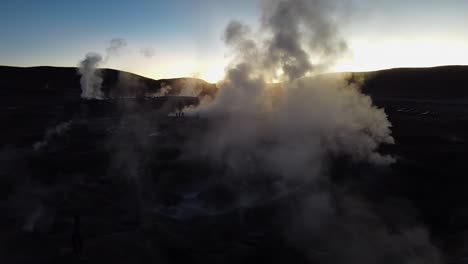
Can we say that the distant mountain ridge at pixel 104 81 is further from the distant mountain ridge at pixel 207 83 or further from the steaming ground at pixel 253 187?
the steaming ground at pixel 253 187

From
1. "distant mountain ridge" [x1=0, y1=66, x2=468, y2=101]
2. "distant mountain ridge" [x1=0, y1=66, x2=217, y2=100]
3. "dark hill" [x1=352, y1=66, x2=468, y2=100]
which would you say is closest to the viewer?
"dark hill" [x1=352, y1=66, x2=468, y2=100]

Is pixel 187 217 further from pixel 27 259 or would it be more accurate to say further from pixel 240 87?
pixel 240 87

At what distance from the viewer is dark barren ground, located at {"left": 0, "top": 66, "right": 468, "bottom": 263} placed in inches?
651

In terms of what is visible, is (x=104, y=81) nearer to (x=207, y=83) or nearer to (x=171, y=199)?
(x=207, y=83)

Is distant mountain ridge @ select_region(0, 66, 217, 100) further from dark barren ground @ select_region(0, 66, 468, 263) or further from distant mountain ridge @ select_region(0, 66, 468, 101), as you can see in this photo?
dark barren ground @ select_region(0, 66, 468, 263)

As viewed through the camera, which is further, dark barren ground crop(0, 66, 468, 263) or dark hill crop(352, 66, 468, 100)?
dark hill crop(352, 66, 468, 100)

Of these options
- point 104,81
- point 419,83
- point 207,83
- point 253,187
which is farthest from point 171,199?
point 419,83

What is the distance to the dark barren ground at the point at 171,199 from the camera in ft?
54.2

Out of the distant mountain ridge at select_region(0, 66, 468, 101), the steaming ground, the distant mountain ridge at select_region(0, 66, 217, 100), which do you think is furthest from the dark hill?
the steaming ground

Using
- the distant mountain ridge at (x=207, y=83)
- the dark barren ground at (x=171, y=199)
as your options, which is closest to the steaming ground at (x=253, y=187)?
the dark barren ground at (x=171, y=199)

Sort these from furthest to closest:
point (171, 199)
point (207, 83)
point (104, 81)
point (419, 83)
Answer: point (104, 81) < point (419, 83) < point (207, 83) < point (171, 199)

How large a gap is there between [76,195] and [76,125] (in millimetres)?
23098

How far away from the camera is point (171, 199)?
899 inches

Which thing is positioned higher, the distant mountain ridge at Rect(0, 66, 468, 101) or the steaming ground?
the distant mountain ridge at Rect(0, 66, 468, 101)
